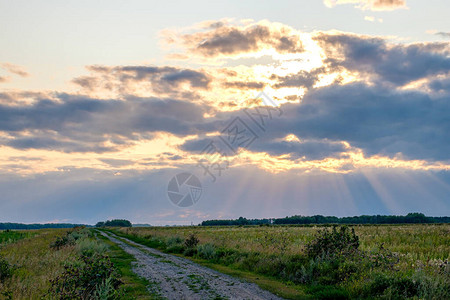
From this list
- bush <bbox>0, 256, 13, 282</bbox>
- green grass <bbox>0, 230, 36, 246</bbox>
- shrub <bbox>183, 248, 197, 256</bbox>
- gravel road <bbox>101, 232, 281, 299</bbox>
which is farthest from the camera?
green grass <bbox>0, 230, 36, 246</bbox>

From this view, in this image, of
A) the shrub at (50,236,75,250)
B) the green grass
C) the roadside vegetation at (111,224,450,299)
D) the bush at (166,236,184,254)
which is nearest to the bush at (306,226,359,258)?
the roadside vegetation at (111,224,450,299)

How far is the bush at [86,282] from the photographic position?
11.0m

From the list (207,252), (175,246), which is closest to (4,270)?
(207,252)

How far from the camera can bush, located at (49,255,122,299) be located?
11023 millimetres

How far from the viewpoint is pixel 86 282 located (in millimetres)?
11586

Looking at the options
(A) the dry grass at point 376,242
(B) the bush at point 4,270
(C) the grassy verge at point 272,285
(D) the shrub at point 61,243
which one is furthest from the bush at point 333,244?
(D) the shrub at point 61,243

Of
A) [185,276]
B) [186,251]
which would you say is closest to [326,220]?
[186,251]

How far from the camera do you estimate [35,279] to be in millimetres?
14656

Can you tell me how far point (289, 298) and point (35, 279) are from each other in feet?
35.8

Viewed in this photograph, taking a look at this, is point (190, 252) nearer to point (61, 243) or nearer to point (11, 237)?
point (61, 243)

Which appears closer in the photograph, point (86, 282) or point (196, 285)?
point (86, 282)

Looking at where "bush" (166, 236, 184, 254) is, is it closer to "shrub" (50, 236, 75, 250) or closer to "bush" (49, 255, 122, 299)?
"shrub" (50, 236, 75, 250)

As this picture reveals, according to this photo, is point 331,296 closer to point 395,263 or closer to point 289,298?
point 289,298

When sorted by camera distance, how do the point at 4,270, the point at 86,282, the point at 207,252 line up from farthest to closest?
the point at 207,252 < the point at 4,270 < the point at 86,282
